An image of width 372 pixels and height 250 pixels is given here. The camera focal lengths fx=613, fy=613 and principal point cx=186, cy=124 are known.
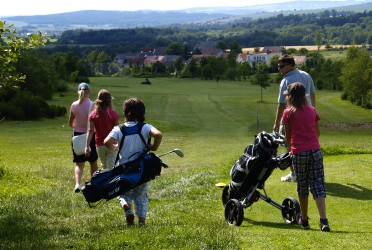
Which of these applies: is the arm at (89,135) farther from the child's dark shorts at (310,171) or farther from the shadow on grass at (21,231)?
the child's dark shorts at (310,171)

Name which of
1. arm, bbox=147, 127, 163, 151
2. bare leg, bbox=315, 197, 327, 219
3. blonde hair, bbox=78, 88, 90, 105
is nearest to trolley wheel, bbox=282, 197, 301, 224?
bare leg, bbox=315, 197, 327, 219

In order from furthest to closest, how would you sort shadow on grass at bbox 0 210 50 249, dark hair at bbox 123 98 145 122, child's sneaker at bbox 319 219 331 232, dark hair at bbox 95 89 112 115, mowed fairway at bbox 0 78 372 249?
dark hair at bbox 95 89 112 115
dark hair at bbox 123 98 145 122
child's sneaker at bbox 319 219 331 232
mowed fairway at bbox 0 78 372 249
shadow on grass at bbox 0 210 50 249

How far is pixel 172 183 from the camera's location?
1443cm

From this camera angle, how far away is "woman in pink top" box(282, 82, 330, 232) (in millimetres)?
9188

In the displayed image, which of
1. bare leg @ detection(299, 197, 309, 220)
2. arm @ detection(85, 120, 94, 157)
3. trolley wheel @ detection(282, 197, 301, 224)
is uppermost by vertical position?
arm @ detection(85, 120, 94, 157)

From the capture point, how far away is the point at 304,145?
9.20 meters

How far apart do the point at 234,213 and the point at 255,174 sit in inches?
28.1

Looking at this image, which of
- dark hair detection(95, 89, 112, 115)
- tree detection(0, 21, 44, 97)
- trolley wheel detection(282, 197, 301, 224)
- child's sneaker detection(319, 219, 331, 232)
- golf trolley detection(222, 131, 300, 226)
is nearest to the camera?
child's sneaker detection(319, 219, 331, 232)

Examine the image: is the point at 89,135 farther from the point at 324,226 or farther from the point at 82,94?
the point at 324,226

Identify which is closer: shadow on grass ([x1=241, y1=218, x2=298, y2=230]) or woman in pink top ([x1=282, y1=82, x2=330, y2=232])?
woman in pink top ([x1=282, y1=82, x2=330, y2=232])

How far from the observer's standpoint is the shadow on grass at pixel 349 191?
11672 mm

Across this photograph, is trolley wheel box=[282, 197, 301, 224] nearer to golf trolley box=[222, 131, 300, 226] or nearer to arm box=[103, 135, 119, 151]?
golf trolley box=[222, 131, 300, 226]

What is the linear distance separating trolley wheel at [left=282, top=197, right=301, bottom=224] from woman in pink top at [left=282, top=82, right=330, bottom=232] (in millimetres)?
531

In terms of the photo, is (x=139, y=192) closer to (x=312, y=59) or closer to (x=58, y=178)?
(x=58, y=178)
